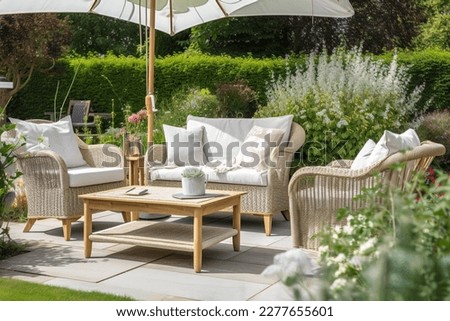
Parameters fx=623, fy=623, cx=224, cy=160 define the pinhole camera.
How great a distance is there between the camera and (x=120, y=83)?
1227cm

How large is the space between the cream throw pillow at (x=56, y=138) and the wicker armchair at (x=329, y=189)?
2558 millimetres

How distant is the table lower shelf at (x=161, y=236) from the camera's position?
14.0 ft

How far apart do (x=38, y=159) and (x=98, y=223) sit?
93 centimetres

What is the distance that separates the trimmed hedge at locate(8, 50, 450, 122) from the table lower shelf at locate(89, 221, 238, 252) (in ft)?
15.7

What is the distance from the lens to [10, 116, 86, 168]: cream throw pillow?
5699mm

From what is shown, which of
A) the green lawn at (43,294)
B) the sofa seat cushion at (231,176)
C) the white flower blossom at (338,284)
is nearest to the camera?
the white flower blossom at (338,284)

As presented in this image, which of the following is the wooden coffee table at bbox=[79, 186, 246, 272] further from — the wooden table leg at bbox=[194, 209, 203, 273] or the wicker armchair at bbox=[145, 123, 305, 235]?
the wicker armchair at bbox=[145, 123, 305, 235]

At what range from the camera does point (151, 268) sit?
13.9 feet

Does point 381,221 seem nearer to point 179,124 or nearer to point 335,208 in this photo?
point 335,208

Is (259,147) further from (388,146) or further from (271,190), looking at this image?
(388,146)

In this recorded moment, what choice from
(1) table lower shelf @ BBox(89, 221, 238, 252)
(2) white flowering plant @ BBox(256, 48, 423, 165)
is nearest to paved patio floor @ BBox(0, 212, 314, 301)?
(1) table lower shelf @ BBox(89, 221, 238, 252)

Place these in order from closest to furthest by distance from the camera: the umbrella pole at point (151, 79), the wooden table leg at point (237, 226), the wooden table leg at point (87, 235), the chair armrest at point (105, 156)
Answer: the wooden table leg at point (87, 235) → the wooden table leg at point (237, 226) → the chair armrest at point (105, 156) → the umbrella pole at point (151, 79)

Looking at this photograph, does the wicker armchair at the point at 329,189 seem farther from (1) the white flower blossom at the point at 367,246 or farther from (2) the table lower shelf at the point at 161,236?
(1) the white flower blossom at the point at 367,246

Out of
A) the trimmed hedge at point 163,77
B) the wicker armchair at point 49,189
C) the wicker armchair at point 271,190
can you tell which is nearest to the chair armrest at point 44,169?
the wicker armchair at point 49,189
